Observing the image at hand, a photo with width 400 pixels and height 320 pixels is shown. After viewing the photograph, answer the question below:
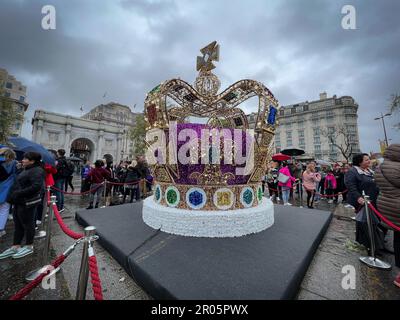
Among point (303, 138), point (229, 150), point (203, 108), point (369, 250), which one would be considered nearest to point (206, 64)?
point (203, 108)

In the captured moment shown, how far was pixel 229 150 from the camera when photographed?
3523 mm

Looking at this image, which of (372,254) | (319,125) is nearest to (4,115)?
(372,254)

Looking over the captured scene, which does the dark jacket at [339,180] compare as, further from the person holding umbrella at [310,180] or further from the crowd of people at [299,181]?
the person holding umbrella at [310,180]

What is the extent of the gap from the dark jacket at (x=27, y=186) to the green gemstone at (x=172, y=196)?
226 cm

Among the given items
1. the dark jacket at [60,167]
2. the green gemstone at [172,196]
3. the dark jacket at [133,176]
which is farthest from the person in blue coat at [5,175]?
the dark jacket at [133,176]

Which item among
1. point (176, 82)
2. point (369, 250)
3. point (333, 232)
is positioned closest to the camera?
point (369, 250)

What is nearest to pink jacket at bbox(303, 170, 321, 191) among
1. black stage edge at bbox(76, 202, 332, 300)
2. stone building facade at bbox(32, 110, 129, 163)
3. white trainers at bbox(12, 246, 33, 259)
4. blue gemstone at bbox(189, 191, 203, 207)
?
black stage edge at bbox(76, 202, 332, 300)

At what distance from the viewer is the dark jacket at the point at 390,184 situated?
2432 millimetres

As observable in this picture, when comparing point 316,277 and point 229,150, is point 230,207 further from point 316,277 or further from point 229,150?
point 316,277

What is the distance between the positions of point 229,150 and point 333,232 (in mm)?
3466

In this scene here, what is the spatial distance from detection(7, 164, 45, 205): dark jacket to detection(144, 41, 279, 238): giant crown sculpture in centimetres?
206

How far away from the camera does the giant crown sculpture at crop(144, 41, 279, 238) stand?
11.5ft

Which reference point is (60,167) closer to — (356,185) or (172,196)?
(172,196)
